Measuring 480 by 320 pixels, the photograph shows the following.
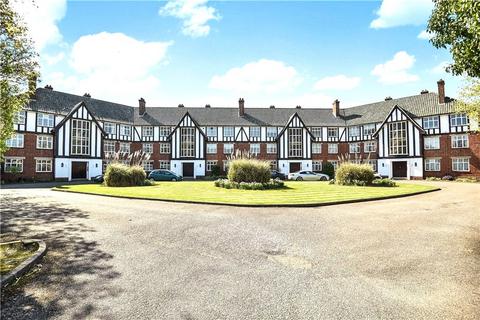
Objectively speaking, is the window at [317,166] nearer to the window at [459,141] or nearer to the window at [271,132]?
the window at [271,132]

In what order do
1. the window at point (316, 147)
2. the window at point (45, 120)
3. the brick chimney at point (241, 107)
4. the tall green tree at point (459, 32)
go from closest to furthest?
1. the tall green tree at point (459, 32)
2. the window at point (45, 120)
3. the window at point (316, 147)
4. the brick chimney at point (241, 107)

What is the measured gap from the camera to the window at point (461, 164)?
35.1m

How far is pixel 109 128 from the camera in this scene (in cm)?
A: 4412

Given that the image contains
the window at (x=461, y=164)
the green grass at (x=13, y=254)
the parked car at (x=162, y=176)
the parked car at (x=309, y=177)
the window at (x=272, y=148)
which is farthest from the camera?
the window at (x=272, y=148)

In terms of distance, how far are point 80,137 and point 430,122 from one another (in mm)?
47455

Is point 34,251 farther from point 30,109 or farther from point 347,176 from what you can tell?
point 30,109

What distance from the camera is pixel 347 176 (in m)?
24.4

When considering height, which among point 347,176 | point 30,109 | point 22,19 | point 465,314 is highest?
point 30,109

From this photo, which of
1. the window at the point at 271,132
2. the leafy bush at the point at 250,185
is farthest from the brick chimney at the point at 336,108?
the leafy bush at the point at 250,185

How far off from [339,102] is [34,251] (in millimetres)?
51677

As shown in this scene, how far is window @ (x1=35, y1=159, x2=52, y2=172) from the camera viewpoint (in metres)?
35.4

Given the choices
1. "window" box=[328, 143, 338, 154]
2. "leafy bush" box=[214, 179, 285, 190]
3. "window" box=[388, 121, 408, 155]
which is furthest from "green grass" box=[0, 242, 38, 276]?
"window" box=[328, 143, 338, 154]

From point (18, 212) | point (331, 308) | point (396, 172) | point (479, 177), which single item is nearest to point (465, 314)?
point (331, 308)

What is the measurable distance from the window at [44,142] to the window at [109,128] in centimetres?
795
